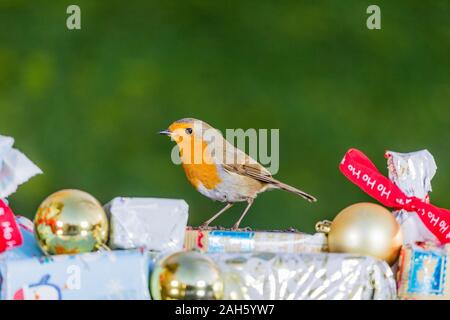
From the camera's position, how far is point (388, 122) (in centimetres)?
205

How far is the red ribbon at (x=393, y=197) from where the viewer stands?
1196mm

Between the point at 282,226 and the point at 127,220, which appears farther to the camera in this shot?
the point at 282,226

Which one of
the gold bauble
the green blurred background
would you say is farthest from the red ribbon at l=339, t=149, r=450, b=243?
the green blurred background

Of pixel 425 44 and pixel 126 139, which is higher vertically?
pixel 425 44

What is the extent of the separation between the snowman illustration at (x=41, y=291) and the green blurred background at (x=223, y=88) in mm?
1017

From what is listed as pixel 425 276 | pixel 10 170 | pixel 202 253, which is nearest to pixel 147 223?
pixel 202 253

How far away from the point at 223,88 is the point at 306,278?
42.2 inches

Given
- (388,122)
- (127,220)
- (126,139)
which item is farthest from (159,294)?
(388,122)

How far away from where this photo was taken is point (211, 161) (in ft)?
4.07

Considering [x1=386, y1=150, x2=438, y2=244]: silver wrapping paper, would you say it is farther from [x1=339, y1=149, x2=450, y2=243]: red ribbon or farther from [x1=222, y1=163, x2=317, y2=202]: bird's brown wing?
[x1=222, y1=163, x2=317, y2=202]: bird's brown wing

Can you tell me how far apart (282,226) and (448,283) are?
0.97m

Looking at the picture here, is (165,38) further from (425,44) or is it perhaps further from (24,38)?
(425,44)

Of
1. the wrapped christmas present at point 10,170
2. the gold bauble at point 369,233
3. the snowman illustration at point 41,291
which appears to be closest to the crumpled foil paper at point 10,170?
the wrapped christmas present at point 10,170

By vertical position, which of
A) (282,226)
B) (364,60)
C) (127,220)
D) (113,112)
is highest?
(364,60)
